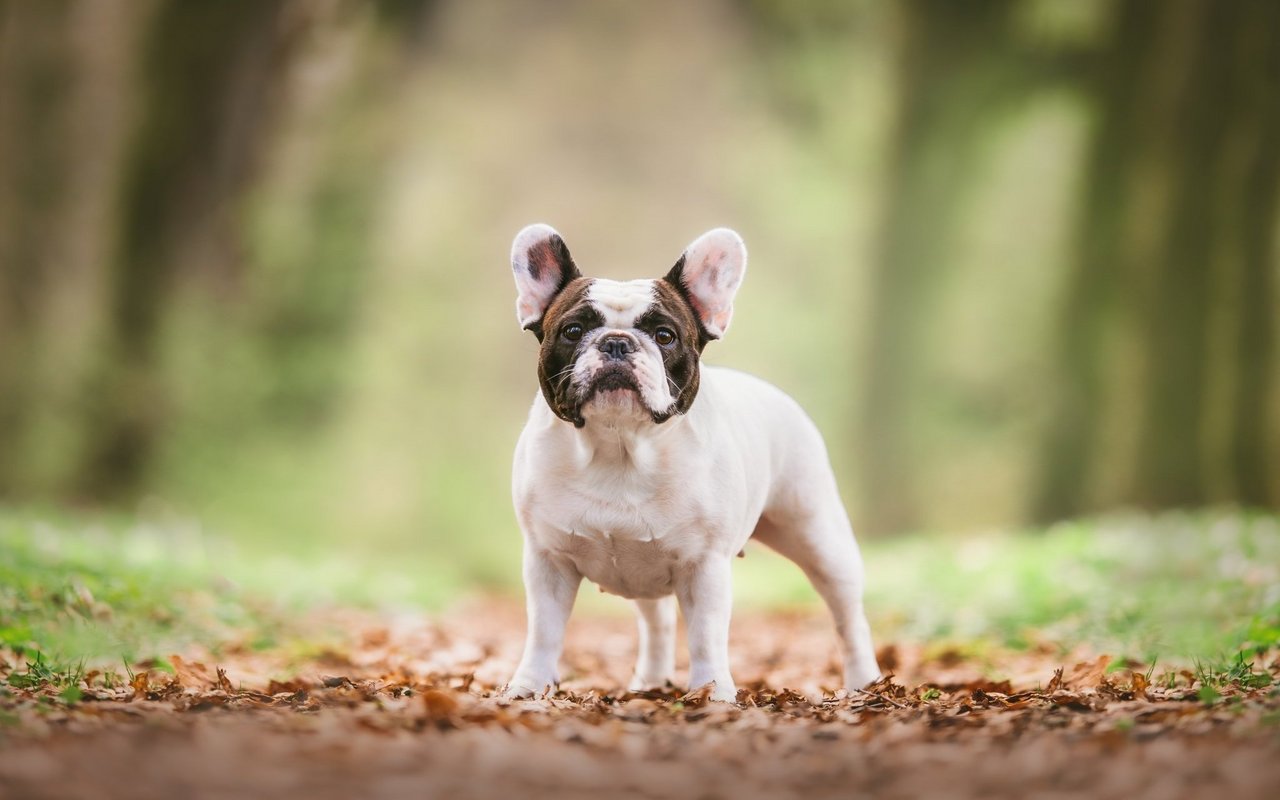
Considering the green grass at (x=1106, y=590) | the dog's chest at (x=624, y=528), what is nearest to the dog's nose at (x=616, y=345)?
the dog's chest at (x=624, y=528)

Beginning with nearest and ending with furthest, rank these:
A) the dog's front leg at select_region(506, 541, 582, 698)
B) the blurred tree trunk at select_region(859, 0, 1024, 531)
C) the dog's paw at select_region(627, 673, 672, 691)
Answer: the dog's front leg at select_region(506, 541, 582, 698) → the dog's paw at select_region(627, 673, 672, 691) → the blurred tree trunk at select_region(859, 0, 1024, 531)

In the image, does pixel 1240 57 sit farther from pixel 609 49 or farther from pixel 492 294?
pixel 492 294

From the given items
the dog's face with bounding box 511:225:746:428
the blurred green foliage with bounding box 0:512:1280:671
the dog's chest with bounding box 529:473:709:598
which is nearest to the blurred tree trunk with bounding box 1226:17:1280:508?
the blurred green foliage with bounding box 0:512:1280:671

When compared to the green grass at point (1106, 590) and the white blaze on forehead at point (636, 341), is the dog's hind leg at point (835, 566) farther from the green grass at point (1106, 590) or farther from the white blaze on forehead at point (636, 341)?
the green grass at point (1106, 590)

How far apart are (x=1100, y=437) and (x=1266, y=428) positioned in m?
2.06

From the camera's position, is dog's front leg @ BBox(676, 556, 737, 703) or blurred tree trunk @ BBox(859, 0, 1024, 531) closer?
dog's front leg @ BBox(676, 556, 737, 703)

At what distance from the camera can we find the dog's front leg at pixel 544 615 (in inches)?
195

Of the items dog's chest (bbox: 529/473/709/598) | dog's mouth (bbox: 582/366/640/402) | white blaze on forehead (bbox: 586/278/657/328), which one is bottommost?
dog's chest (bbox: 529/473/709/598)

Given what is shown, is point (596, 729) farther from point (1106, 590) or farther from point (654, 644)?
point (1106, 590)

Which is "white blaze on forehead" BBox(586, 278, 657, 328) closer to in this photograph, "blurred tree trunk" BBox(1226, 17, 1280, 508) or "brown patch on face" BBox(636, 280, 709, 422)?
"brown patch on face" BBox(636, 280, 709, 422)

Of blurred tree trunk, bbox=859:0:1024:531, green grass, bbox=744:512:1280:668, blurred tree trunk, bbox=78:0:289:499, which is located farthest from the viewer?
blurred tree trunk, bbox=859:0:1024:531

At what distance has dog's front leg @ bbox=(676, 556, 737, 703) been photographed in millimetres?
4793

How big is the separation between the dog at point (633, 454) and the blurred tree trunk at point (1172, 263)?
38.0 feet

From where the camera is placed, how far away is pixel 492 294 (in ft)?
60.5
